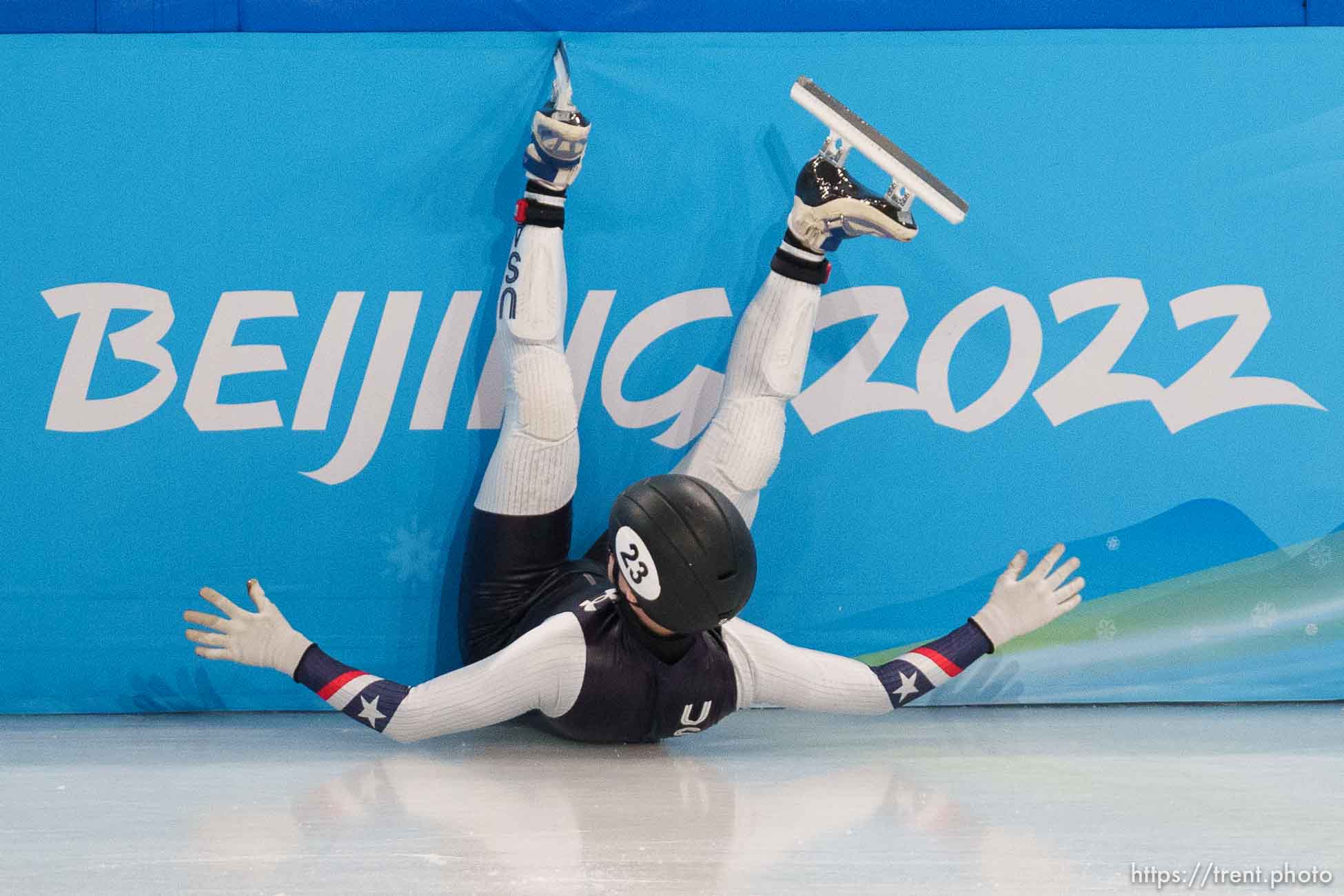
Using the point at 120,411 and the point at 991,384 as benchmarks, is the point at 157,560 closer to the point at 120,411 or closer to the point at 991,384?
the point at 120,411

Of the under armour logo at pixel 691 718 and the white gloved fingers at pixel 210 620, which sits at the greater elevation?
the white gloved fingers at pixel 210 620

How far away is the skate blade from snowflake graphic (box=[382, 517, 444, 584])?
0.92 metres

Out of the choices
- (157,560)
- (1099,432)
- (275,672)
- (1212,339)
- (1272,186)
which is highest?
(1272,186)

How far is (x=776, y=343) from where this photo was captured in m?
2.63

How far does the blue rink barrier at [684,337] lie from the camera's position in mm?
2703

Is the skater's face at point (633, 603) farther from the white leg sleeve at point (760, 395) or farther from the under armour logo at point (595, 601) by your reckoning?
the white leg sleeve at point (760, 395)

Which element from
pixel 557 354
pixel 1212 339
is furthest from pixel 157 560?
pixel 1212 339

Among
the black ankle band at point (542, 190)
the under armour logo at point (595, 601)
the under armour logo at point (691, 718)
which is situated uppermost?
the black ankle band at point (542, 190)

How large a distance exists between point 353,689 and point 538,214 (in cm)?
99

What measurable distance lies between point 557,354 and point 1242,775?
1502mm

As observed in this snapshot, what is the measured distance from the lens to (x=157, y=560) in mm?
2725

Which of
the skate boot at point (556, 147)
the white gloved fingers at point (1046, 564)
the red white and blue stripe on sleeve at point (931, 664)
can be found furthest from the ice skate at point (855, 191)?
the red white and blue stripe on sleeve at point (931, 664)

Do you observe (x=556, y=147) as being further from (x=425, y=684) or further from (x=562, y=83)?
(x=425, y=684)

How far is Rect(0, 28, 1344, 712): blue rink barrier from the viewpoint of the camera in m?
2.70
